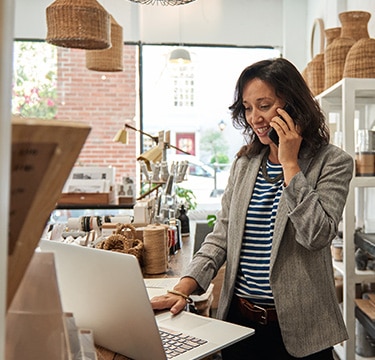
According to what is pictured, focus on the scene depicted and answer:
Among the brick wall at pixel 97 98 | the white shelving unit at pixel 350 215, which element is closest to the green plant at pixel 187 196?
the brick wall at pixel 97 98

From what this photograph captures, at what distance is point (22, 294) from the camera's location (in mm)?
493

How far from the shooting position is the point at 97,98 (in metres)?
6.00

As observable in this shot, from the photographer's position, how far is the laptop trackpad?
1248mm

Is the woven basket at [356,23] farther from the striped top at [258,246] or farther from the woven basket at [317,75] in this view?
the striped top at [258,246]

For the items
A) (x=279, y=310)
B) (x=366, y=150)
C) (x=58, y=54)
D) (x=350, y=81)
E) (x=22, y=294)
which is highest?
(x=58, y=54)

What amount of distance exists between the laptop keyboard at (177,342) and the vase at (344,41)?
2776 mm

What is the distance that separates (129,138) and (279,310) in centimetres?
467

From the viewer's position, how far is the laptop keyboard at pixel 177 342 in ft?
3.56

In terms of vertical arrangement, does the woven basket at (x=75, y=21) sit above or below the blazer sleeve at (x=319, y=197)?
above

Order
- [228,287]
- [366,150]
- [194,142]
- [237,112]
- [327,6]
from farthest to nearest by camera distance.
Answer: [194,142] → [327,6] → [366,150] → [237,112] → [228,287]

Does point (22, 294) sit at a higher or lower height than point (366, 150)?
lower

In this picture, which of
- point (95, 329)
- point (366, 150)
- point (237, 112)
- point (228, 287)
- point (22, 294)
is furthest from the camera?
point (366, 150)

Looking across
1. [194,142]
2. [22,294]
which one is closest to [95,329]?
[22,294]

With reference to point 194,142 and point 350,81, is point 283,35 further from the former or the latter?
point 350,81
